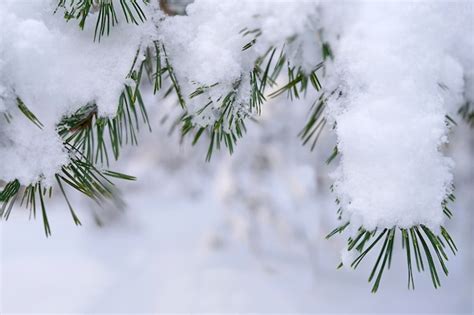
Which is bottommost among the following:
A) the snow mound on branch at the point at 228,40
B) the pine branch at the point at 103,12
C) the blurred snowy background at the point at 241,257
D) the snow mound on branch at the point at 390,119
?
the snow mound on branch at the point at 390,119

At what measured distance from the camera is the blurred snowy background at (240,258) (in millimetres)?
3186

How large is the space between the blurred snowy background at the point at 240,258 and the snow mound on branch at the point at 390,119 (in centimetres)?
202

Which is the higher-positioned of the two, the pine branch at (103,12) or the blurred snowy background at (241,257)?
the blurred snowy background at (241,257)

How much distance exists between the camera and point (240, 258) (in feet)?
14.4

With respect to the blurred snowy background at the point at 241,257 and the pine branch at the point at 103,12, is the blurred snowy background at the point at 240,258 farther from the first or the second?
the pine branch at the point at 103,12

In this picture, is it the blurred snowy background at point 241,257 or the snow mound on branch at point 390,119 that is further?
the blurred snowy background at point 241,257

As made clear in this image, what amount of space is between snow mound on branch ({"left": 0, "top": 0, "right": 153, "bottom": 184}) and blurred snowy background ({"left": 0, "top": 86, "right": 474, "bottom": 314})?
197cm

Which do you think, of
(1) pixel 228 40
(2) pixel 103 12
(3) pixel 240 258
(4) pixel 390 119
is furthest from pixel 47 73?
(3) pixel 240 258

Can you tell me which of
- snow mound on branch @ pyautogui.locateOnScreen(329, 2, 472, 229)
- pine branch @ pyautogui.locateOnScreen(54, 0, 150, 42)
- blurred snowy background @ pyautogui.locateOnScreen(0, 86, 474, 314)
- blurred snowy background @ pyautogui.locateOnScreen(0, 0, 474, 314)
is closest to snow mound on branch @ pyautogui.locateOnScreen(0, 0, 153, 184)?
pine branch @ pyautogui.locateOnScreen(54, 0, 150, 42)

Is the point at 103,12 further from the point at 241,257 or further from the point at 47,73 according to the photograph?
the point at 241,257

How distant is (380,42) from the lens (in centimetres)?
53

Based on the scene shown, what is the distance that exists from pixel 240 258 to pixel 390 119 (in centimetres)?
402

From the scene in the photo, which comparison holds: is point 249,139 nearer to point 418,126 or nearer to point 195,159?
point 195,159

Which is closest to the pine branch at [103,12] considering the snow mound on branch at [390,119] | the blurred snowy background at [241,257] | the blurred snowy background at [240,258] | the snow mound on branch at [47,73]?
the snow mound on branch at [47,73]
